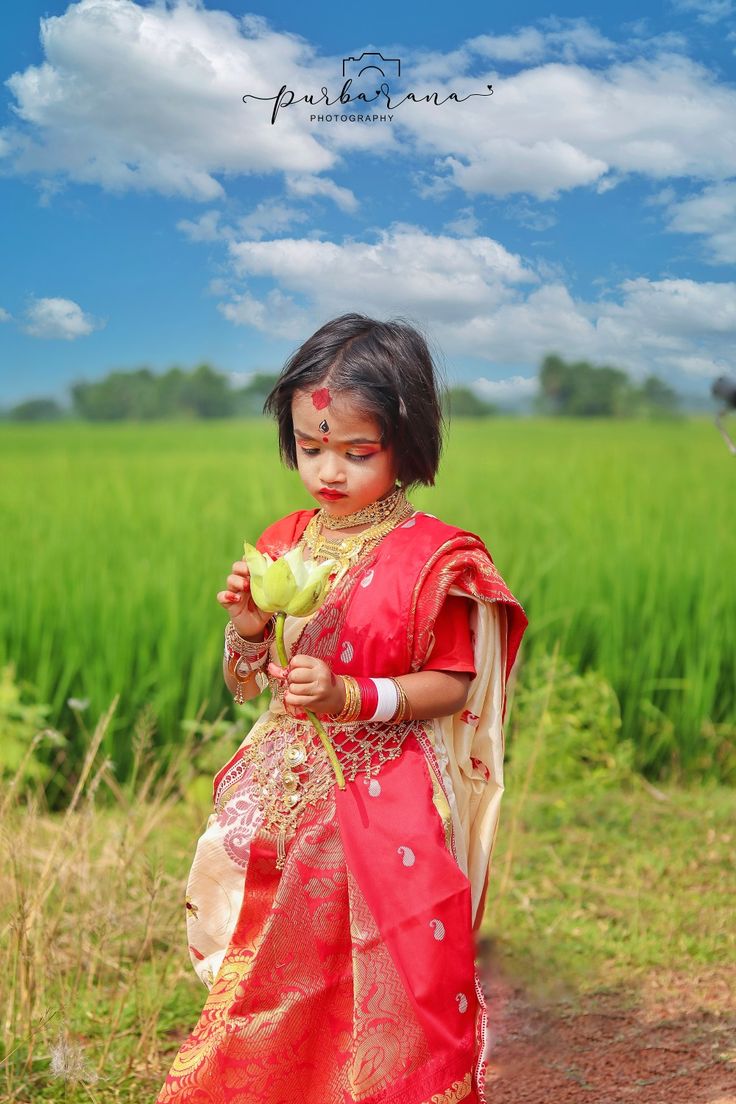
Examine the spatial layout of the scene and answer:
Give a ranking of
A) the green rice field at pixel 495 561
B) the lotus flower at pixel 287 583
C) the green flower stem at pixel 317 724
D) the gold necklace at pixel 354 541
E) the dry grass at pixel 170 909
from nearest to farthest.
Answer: the lotus flower at pixel 287 583, the green flower stem at pixel 317 724, the gold necklace at pixel 354 541, the dry grass at pixel 170 909, the green rice field at pixel 495 561

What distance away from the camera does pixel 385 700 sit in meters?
1.66

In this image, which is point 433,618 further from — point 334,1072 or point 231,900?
point 334,1072

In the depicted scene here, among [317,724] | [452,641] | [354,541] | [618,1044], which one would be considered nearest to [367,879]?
[317,724]

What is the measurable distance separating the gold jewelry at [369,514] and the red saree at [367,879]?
0.13ft

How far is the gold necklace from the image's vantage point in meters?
1.81

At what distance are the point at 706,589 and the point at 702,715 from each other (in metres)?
0.58

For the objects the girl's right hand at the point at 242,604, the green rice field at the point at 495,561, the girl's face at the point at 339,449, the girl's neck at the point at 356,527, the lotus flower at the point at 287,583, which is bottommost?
the green rice field at the point at 495,561

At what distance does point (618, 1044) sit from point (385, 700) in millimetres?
1303

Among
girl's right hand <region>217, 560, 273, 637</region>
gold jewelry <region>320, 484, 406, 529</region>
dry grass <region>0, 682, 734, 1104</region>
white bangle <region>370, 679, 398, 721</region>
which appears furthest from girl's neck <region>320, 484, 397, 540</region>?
dry grass <region>0, 682, 734, 1104</region>

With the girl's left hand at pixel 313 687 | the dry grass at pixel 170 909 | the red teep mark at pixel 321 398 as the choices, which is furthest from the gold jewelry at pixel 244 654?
the dry grass at pixel 170 909

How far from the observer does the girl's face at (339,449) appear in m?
1.75

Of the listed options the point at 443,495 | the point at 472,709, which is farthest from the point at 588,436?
the point at 472,709

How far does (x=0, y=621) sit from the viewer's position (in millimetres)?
4500

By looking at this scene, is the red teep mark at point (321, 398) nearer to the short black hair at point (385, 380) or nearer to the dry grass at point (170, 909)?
the short black hair at point (385, 380)
